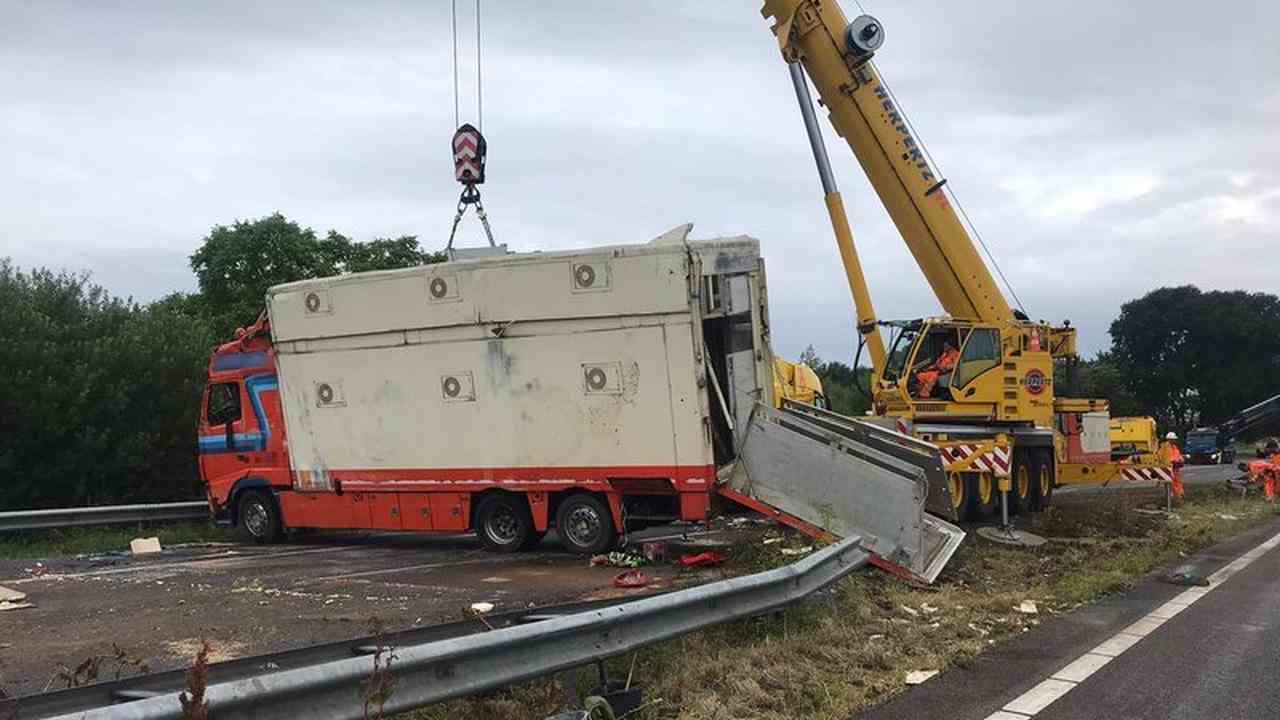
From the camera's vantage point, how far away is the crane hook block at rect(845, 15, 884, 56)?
16031 millimetres

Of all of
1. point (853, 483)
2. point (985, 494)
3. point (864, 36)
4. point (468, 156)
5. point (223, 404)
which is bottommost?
point (985, 494)

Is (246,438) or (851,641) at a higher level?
(246,438)

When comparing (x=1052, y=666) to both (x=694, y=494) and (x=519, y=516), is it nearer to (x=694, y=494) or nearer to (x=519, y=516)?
(x=694, y=494)

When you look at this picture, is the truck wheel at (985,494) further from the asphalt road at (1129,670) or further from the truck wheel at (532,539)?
the truck wheel at (532,539)

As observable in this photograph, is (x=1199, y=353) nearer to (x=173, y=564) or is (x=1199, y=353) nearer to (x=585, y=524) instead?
(x=585, y=524)

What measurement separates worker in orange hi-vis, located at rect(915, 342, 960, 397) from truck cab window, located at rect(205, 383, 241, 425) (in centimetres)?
1046

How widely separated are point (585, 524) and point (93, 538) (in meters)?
8.17

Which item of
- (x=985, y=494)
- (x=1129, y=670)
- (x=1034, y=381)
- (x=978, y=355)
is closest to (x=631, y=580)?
(x=1129, y=670)

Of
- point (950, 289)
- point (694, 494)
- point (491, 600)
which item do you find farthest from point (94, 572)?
point (950, 289)

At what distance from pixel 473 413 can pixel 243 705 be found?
8.29m

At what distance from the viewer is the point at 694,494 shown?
10.6 m

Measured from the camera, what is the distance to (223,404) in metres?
14.1

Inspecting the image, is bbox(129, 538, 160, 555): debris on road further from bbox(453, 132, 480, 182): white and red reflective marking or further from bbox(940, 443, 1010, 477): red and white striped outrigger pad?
bbox(940, 443, 1010, 477): red and white striped outrigger pad

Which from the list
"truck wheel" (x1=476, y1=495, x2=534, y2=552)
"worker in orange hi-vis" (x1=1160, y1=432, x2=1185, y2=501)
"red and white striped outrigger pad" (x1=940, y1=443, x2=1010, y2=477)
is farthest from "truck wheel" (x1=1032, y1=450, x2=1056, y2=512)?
"truck wheel" (x1=476, y1=495, x2=534, y2=552)
